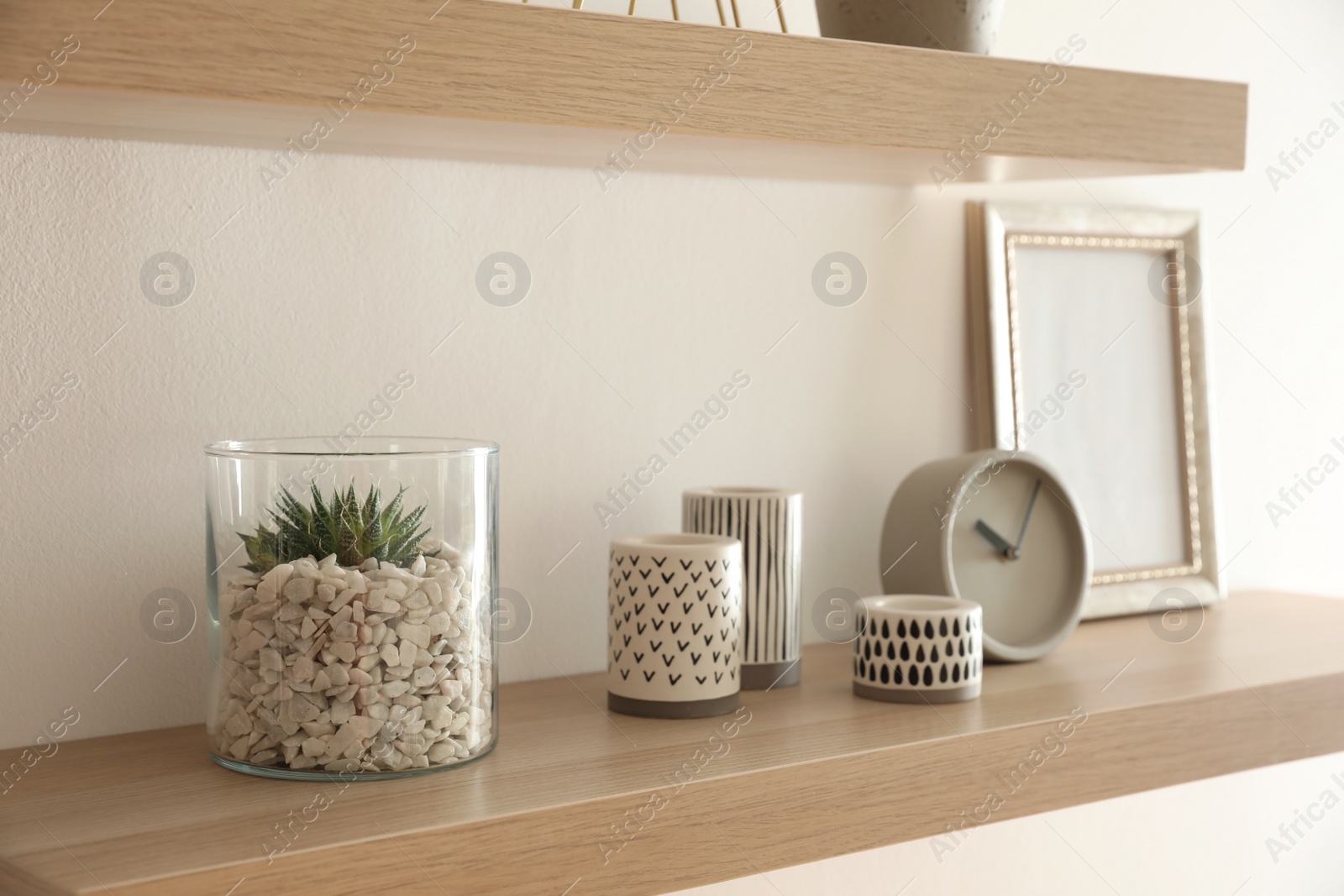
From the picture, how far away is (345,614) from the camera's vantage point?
0.70 metres

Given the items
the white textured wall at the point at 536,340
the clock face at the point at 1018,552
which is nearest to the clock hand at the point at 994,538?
the clock face at the point at 1018,552

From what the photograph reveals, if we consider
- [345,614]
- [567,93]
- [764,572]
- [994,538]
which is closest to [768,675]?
[764,572]

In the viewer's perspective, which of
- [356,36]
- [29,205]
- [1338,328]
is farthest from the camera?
[1338,328]

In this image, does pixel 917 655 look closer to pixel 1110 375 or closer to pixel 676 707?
pixel 676 707

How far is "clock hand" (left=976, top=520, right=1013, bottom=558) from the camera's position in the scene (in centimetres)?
104

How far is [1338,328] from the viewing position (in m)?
1.45

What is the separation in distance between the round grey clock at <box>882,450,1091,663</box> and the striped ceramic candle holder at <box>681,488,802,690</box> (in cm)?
14

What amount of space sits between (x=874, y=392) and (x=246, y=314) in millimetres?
564

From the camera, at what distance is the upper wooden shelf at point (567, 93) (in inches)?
24.0

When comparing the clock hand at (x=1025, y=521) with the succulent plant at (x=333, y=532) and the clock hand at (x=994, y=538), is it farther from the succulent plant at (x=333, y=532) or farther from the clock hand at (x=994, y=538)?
the succulent plant at (x=333, y=532)

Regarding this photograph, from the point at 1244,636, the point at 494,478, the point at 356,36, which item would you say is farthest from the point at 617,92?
the point at 1244,636

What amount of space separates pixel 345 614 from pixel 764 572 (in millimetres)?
350

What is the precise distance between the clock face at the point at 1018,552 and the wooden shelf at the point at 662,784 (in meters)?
0.05

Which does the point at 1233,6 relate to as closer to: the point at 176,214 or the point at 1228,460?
the point at 1228,460
